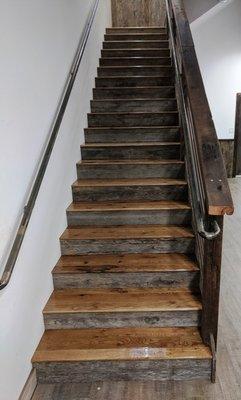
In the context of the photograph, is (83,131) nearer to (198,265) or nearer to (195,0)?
(198,265)

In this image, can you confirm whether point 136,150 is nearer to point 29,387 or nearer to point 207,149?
point 207,149

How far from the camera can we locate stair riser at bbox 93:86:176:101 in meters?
3.74

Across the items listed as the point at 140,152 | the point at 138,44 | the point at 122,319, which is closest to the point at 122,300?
the point at 122,319

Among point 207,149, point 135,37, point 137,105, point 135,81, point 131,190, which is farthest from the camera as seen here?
point 135,37

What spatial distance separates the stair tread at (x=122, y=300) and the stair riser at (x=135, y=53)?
337 cm

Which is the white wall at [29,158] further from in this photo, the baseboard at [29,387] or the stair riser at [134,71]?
the stair riser at [134,71]

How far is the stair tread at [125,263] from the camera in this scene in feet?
7.30

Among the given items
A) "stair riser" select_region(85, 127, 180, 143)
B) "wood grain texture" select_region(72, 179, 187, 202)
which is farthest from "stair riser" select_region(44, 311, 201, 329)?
"stair riser" select_region(85, 127, 180, 143)

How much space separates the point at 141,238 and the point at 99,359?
0.85 metres

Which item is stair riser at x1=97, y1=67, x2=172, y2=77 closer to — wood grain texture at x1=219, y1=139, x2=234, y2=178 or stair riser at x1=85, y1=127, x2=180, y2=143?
stair riser at x1=85, y1=127, x2=180, y2=143

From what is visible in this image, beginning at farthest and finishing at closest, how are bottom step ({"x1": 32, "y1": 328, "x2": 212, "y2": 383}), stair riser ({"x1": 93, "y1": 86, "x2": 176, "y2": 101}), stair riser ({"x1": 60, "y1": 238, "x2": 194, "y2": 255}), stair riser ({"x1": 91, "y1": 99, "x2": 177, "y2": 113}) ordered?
stair riser ({"x1": 93, "y1": 86, "x2": 176, "y2": 101}) < stair riser ({"x1": 91, "y1": 99, "x2": 177, "y2": 113}) < stair riser ({"x1": 60, "y1": 238, "x2": 194, "y2": 255}) < bottom step ({"x1": 32, "y1": 328, "x2": 212, "y2": 383})

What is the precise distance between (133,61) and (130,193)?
7.45 feet

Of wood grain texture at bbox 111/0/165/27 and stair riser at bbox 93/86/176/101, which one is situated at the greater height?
wood grain texture at bbox 111/0/165/27

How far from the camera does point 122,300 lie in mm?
2127
